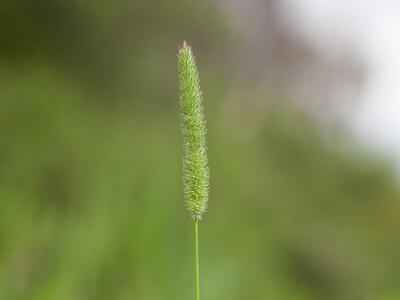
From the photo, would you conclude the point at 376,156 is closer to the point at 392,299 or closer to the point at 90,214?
the point at 392,299

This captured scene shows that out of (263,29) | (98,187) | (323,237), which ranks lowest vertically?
(323,237)

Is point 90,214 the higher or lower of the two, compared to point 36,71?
lower

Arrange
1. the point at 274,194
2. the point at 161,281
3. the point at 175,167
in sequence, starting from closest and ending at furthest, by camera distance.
Result: the point at 161,281 → the point at 175,167 → the point at 274,194

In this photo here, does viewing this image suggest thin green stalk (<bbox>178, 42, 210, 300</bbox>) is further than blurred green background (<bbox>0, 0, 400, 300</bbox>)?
No

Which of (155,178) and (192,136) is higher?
(155,178)

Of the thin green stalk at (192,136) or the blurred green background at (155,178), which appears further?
the blurred green background at (155,178)

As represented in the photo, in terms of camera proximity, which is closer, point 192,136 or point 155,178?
point 192,136

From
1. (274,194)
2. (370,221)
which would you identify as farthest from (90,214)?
(370,221)

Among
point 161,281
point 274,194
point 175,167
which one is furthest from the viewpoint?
point 274,194
